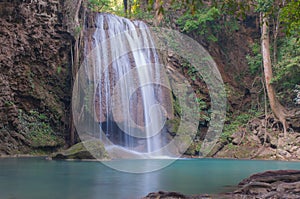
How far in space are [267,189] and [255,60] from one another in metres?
15.1

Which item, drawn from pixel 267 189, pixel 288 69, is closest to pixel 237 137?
pixel 288 69

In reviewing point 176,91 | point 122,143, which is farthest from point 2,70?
point 176,91

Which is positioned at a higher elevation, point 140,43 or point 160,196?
point 140,43

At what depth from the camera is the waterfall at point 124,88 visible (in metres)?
16.1

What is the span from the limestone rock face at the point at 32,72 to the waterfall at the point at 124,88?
5.16ft

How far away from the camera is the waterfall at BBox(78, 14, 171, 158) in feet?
52.7

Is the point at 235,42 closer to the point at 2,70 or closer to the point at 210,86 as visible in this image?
the point at 210,86

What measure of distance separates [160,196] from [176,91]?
46.4 feet

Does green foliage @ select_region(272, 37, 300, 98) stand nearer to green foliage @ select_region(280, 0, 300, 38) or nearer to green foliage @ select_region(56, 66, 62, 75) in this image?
green foliage @ select_region(56, 66, 62, 75)

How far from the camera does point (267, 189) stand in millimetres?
5133

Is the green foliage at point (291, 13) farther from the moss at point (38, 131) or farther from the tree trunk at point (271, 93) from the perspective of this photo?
the moss at point (38, 131)

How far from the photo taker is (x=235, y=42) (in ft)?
70.6

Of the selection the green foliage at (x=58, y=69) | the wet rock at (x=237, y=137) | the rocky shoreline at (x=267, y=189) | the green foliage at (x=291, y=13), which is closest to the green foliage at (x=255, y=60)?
the wet rock at (x=237, y=137)

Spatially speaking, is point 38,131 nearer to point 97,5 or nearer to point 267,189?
point 97,5
